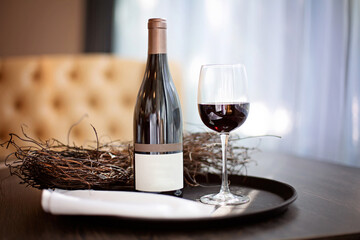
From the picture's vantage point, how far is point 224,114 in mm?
809

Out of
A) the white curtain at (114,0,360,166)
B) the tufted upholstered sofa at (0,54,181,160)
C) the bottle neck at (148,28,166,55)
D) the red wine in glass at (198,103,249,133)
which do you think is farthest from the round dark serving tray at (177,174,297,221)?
the tufted upholstered sofa at (0,54,181,160)

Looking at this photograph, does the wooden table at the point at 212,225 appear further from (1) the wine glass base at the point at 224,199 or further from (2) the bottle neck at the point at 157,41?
(2) the bottle neck at the point at 157,41

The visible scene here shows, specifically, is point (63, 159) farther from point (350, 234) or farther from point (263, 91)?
point (263, 91)

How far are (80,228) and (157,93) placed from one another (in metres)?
0.34

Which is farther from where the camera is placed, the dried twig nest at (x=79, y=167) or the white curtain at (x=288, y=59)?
the white curtain at (x=288, y=59)

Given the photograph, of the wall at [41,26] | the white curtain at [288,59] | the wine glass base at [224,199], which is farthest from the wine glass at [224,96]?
the wall at [41,26]

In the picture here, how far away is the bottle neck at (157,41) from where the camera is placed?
31.1 inches

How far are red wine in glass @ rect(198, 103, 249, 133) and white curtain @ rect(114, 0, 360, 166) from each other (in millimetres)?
1475

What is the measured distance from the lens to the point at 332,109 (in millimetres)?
2211

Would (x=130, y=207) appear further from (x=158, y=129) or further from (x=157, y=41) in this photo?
(x=157, y=41)

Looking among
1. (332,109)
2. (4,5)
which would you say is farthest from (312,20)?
(4,5)

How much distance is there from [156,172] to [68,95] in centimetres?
185

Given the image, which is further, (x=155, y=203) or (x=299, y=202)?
(x=299, y=202)

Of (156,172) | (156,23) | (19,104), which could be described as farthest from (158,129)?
(19,104)
